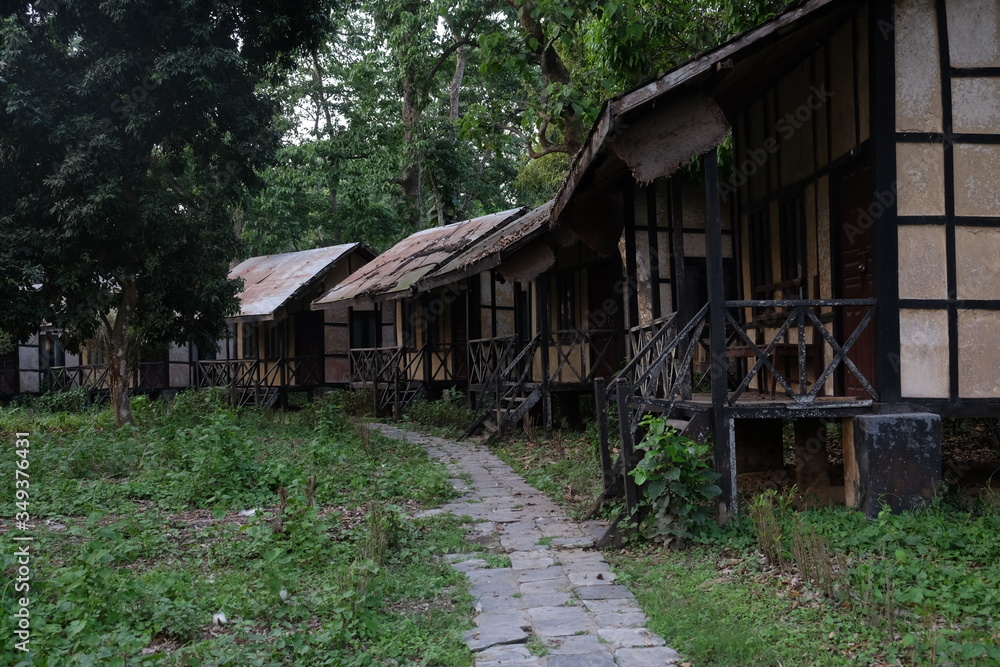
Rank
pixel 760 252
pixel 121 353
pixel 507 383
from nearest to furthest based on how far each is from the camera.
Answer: pixel 760 252
pixel 507 383
pixel 121 353

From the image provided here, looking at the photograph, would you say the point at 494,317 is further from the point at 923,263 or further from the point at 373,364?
the point at 923,263

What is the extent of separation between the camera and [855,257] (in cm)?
817

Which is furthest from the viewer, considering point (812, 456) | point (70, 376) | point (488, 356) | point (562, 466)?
point (70, 376)

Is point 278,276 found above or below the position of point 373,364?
above

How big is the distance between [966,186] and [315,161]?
23.6 m

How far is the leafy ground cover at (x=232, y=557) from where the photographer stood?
4945 millimetres

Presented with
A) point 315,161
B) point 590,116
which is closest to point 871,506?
point 590,116

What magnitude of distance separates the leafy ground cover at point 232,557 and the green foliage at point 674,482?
1731 millimetres

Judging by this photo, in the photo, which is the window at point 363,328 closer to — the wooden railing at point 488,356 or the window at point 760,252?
the wooden railing at point 488,356

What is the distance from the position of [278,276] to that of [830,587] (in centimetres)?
2085

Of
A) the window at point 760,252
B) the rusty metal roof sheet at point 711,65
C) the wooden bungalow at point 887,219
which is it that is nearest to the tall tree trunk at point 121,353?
the wooden bungalow at point 887,219

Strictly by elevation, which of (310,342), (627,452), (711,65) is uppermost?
(711,65)

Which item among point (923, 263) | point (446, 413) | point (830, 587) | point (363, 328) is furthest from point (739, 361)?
point (363, 328)

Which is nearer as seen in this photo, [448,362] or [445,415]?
[445,415]
